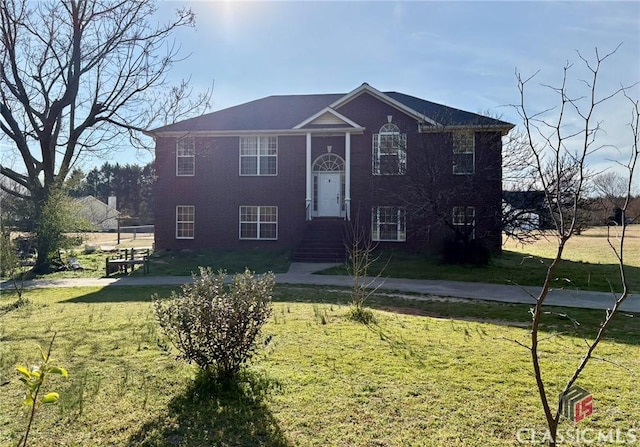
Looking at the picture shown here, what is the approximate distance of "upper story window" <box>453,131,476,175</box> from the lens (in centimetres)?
1808

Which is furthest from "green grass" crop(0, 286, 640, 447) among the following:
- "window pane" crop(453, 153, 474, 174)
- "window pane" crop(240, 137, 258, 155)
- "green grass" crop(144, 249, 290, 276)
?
"window pane" crop(240, 137, 258, 155)

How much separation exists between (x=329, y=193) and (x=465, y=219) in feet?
23.7

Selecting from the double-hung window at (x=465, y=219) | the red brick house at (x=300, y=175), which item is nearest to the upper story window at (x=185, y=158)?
the red brick house at (x=300, y=175)

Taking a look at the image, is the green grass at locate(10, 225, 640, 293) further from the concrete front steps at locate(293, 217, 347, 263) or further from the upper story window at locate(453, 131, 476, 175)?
the upper story window at locate(453, 131, 476, 175)

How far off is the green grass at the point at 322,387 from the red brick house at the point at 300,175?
1180 cm

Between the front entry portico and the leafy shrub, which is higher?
the front entry portico

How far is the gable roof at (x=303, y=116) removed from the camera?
19250 mm

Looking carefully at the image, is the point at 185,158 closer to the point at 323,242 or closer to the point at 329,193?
the point at 329,193

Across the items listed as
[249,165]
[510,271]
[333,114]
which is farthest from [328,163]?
[510,271]

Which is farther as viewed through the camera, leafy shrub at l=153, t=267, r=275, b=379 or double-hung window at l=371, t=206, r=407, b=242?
double-hung window at l=371, t=206, r=407, b=242

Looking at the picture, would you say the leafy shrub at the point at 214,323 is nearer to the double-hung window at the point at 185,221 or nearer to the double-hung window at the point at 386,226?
the double-hung window at the point at 386,226

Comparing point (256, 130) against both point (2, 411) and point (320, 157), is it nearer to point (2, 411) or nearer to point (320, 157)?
point (320, 157)

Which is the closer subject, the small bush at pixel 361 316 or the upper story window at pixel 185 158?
the small bush at pixel 361 316

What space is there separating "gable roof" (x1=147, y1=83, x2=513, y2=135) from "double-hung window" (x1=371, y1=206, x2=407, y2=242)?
13.5ft
